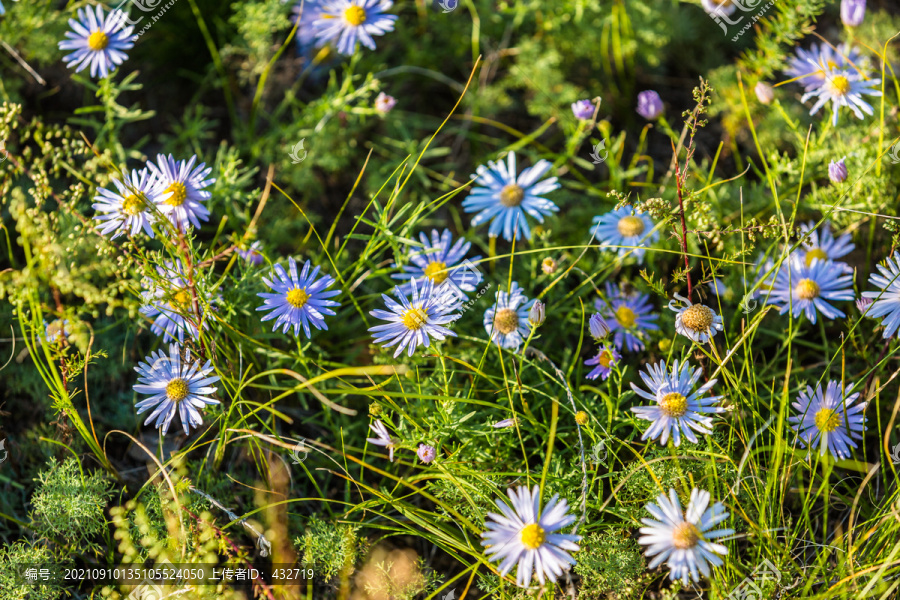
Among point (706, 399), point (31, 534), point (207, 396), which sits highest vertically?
point (706, 399)

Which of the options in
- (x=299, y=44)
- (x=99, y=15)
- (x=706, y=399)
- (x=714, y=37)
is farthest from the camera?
(x=714, y=37)

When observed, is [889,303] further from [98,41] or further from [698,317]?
[98,41]

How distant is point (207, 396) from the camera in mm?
2002

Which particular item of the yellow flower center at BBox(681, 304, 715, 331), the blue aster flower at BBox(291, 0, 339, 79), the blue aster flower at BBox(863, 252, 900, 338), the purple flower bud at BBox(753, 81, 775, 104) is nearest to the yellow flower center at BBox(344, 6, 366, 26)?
the blue aster flower at BBox(291, 0, 339, 79)

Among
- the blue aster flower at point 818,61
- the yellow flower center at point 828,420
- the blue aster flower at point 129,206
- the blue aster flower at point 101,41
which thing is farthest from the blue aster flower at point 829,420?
the blue aster flower at point 101,41

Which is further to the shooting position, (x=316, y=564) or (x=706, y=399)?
(x=316, y=564)

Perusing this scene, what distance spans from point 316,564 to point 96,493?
660mm

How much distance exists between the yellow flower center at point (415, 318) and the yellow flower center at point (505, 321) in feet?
0.78

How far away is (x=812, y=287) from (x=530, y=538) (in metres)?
1.27

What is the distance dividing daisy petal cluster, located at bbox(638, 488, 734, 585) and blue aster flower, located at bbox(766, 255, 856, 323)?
2.71 feet

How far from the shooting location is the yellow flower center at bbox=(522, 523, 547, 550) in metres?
1.60

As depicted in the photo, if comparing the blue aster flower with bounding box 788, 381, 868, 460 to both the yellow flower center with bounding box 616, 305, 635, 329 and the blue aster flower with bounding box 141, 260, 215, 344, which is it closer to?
the yellow flower center with bounding box 616, 305, 635, 329

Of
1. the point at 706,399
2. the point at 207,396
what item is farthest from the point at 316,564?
the point at 706,399

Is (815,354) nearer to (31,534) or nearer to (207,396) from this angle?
(207,396)
